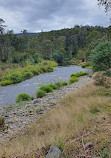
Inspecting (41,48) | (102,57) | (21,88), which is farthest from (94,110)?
(41,48)

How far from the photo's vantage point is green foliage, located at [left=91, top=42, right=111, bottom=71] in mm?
10070

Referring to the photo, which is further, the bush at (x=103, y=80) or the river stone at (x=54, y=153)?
the bush at (x=103, y=80)

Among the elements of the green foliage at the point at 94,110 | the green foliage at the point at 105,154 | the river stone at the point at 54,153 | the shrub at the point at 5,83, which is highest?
the green foliage at the point at 105,154

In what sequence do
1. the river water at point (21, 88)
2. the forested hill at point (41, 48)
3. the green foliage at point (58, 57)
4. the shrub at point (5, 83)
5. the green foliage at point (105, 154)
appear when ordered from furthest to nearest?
the green foliage at point (58, 57) < the forested hill at point (41, 48) < the shrub at point (5, 83) < the river water at point (21, 88) < the green foliage at point (105, 154)

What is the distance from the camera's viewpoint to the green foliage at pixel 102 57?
33.0 ft

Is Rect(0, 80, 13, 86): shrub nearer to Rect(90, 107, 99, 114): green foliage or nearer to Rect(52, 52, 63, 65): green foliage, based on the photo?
Rect(90, 107, 99, 114): green foliage

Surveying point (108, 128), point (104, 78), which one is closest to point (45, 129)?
point (108, 128)

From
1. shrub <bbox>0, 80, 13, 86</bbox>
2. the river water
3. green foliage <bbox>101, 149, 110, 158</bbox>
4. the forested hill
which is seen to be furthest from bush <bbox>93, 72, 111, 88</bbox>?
shrub <bbox>0, 80, 13, 86</bbox>

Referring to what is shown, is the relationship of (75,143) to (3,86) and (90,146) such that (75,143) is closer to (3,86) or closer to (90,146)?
(90,146)

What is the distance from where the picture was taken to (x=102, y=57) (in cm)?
1015

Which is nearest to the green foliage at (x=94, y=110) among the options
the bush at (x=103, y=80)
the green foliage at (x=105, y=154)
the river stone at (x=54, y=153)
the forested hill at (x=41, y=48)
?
the green foliage at (x=105, y=154)

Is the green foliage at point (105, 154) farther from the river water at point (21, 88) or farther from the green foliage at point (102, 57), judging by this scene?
the green foliage at point (102, 57)

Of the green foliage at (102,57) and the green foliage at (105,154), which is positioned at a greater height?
the green foliage at (102,57)

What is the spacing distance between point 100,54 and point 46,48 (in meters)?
38.8
